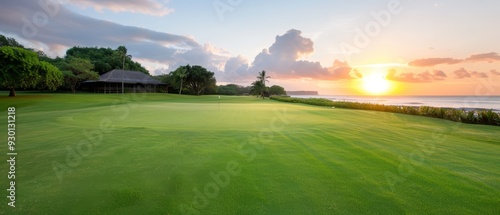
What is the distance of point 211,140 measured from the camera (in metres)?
8.68

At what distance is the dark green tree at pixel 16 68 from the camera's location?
2905cm

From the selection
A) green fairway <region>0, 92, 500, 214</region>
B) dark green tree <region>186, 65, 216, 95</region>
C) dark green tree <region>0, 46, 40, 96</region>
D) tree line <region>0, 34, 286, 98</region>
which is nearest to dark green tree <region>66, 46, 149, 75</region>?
tree line <region>0, 34, 286, 98</region>

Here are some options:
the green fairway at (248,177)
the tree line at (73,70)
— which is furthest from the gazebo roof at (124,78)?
the green fairway at (248,177)

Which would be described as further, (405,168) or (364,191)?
(405,168)

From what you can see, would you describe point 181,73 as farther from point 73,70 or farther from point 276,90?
point 276,90

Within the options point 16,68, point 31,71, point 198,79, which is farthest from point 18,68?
point 198,79

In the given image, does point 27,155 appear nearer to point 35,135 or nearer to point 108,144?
point 108,144

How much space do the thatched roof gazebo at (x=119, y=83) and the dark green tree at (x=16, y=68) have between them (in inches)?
1060

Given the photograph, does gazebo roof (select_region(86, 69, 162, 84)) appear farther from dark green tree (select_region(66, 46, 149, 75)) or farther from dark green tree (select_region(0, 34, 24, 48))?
dark green tree (select_region(0, 34, 24, 48))

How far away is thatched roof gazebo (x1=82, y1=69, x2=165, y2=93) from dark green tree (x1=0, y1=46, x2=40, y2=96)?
26935 millimetres

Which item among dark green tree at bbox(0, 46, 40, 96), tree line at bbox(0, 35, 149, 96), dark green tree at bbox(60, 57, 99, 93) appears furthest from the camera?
dark green tree at bbox(60, 57, 99, 93)

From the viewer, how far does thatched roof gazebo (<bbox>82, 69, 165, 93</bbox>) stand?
60.9 metres

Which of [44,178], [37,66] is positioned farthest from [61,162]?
[37,66]

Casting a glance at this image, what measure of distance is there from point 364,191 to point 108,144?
7.36m
